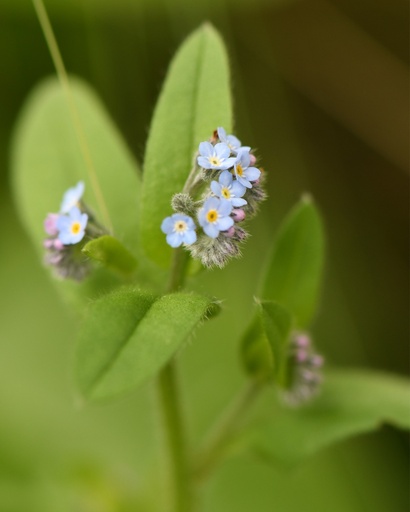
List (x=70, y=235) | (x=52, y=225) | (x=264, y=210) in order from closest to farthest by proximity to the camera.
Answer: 1. (x=70, y=235)
2. (x=52, y=225)
3. (x=264, y=210)

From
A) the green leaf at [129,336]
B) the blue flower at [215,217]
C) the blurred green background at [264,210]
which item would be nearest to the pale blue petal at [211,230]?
the blue flower at [215,217]

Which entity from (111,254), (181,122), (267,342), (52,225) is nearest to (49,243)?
(52,225)

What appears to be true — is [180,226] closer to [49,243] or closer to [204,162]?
[204,162]

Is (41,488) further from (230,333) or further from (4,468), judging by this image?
(230,333)

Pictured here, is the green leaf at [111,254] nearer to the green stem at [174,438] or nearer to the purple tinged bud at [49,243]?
the purple tinged bud at [49,243]

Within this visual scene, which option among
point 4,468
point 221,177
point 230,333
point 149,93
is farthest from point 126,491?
point 149,93
